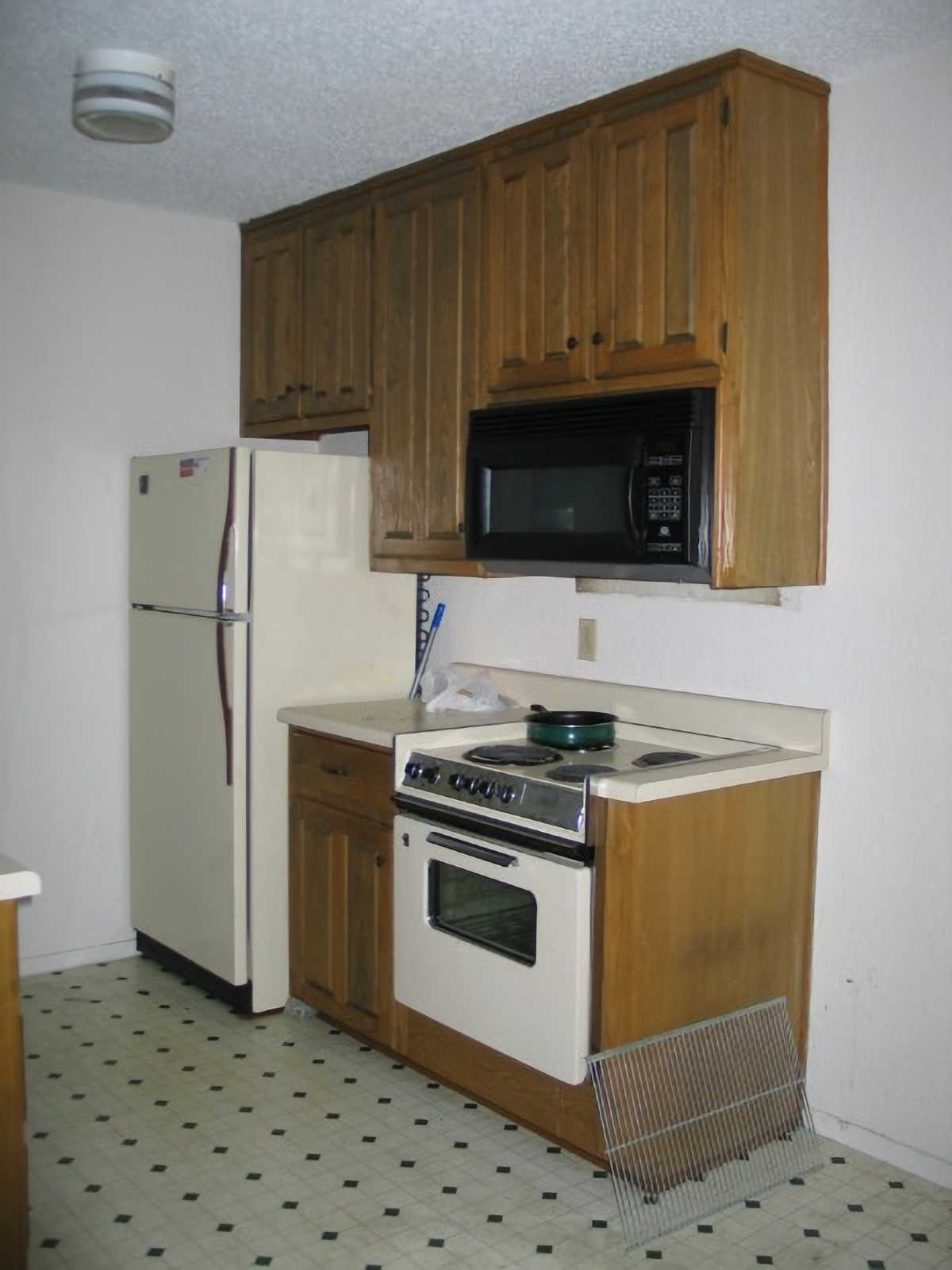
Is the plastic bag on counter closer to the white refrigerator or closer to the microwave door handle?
the white refrigerator

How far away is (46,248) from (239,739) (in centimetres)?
169

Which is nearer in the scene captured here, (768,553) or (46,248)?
(768,553)

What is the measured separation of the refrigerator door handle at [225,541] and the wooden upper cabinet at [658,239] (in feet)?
3.69

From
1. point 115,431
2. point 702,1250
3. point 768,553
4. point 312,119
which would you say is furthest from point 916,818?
point 115,431

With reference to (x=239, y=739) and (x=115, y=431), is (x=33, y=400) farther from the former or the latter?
(x=239, y=739)

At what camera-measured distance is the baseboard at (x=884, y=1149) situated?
267cm

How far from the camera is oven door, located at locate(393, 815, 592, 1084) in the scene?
2.60m

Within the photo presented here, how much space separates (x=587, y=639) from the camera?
11.3ft

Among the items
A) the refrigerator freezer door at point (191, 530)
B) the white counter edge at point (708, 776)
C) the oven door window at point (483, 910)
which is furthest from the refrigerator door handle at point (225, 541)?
the white counter edge at point (708, 776)

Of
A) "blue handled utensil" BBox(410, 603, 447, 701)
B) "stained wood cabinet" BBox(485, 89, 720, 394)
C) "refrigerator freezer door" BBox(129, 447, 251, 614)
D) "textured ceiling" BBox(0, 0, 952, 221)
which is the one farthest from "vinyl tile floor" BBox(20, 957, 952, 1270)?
"textured ceiling" BBox(0, 0, 952, 221)

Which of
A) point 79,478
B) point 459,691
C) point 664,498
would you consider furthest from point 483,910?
point 79,478

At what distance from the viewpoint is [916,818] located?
271 centimetres

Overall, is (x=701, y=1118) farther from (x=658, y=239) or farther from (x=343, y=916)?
(x=658, y=239)

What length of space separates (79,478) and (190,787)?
Answer: 3.53ft
